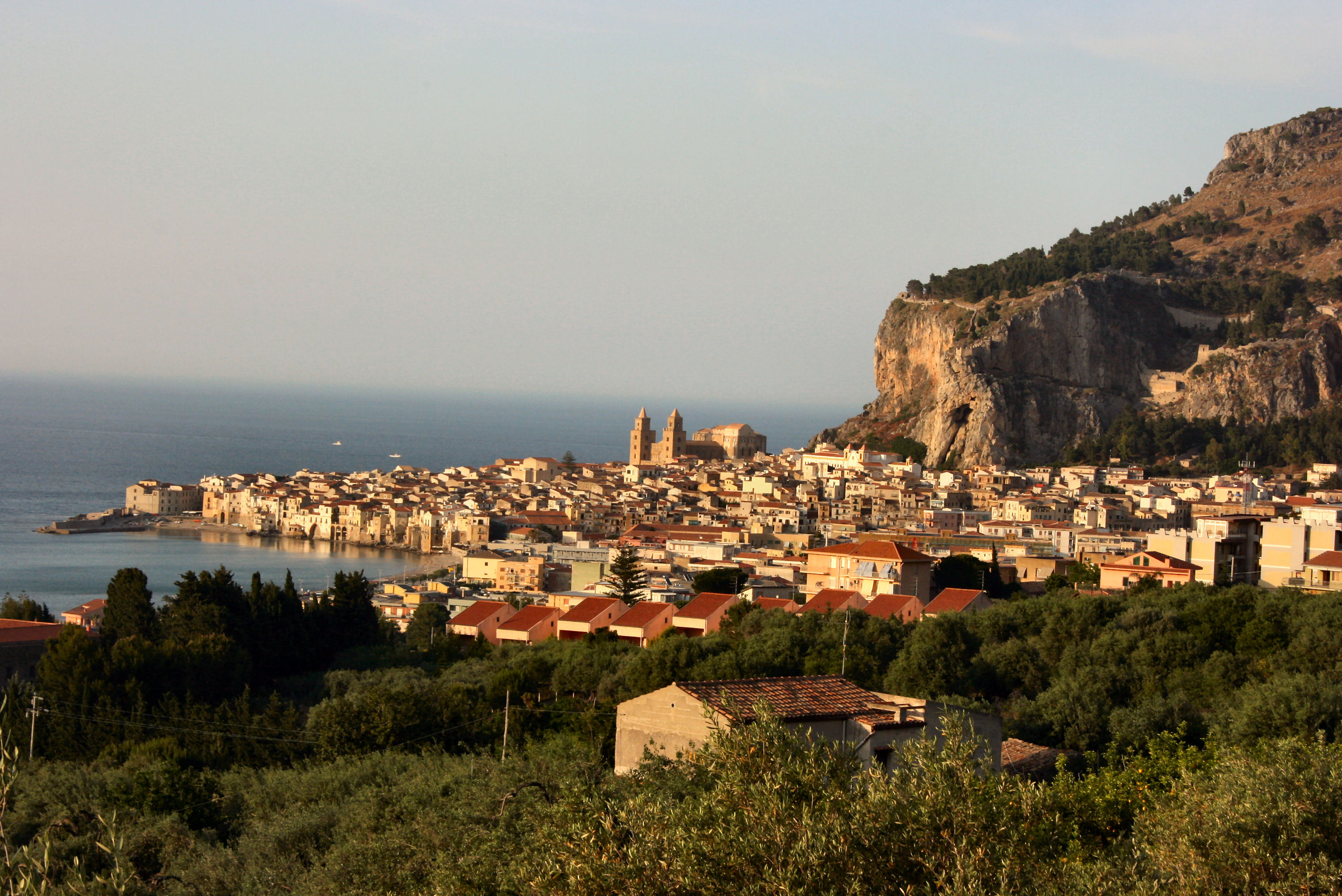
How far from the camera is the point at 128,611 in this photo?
20.0 meters

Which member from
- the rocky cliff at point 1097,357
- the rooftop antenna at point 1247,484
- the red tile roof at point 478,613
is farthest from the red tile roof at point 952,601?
the rocky cliff at point 1097,357

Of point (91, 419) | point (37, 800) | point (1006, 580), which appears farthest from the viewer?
point (91, 419)

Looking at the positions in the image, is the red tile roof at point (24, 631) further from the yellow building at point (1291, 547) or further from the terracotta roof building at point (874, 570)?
the yellow building at point (1291, 547)

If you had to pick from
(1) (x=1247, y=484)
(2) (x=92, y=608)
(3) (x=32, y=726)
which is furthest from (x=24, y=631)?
(1) (x=1247, y=484)

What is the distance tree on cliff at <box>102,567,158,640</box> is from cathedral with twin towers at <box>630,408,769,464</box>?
2022 inches

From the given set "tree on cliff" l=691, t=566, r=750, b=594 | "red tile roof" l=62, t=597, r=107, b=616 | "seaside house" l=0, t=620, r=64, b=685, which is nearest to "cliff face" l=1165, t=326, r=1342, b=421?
"tree on cliff" l=691, t=566, r=750, b=594

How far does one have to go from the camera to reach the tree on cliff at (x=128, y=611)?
65.2 feet

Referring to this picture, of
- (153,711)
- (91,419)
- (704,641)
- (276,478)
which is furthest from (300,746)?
(91,419)

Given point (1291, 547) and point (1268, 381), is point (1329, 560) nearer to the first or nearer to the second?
point (1291, 547)

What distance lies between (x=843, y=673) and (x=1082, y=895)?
990 centimetres

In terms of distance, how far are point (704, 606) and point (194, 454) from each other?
2937 inches

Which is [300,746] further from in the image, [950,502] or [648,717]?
[950,502]

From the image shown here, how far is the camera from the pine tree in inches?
990

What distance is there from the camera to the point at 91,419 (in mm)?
129000
